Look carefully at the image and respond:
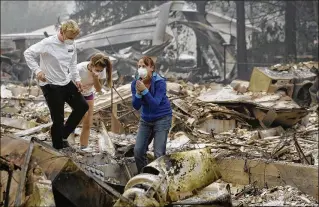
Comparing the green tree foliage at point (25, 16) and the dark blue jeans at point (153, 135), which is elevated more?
the green tree foliage at point (25, 16)

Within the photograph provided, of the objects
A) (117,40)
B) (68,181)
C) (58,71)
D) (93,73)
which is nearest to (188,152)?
(68,181)

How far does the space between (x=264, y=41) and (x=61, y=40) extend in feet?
79.8

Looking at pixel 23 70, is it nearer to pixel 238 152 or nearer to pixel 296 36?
pixel 296 36

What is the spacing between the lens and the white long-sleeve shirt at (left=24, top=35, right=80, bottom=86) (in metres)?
6.32

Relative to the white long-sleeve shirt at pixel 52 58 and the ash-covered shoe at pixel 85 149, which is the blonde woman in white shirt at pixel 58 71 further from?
the ash-covered shoe at pixel 85 149

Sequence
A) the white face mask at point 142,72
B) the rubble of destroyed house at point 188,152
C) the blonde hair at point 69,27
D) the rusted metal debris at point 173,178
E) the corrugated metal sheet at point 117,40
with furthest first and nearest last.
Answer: the corrugated metal sheet at point 117,40
the blonde hair at point 69,27
the white face mask at point 142,72
the rubble of destroyed house at point 188,152
the rusted metal debris at point 173,178

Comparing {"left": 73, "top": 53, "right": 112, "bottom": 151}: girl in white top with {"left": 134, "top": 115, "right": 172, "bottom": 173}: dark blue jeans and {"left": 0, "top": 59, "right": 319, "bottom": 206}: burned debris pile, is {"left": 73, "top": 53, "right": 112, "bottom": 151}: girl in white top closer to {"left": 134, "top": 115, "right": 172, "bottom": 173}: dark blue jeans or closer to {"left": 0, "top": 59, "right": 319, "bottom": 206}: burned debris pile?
{"left": 0, "top": 59, "right": 319, "bottom": 206}: burned debris pile

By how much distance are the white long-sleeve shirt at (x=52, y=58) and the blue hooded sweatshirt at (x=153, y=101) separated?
1011mm

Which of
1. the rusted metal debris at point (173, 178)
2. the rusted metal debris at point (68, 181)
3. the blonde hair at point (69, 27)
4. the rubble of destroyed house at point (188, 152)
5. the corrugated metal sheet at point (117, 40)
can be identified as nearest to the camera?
the rusted metal debris at point (173, 178)

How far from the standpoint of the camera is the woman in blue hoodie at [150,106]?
577 cm

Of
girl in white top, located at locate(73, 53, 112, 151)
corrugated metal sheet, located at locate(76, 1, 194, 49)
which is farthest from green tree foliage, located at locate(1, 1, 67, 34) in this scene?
girl in white top, located at locate(73, 53, 112, 151)

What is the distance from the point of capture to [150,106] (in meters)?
5.95

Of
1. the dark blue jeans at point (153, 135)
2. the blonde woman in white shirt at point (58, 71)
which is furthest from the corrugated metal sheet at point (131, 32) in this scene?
the dark blue jeans at point (153, 135)

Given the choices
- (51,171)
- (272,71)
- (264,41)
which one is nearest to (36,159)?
(51,171)
